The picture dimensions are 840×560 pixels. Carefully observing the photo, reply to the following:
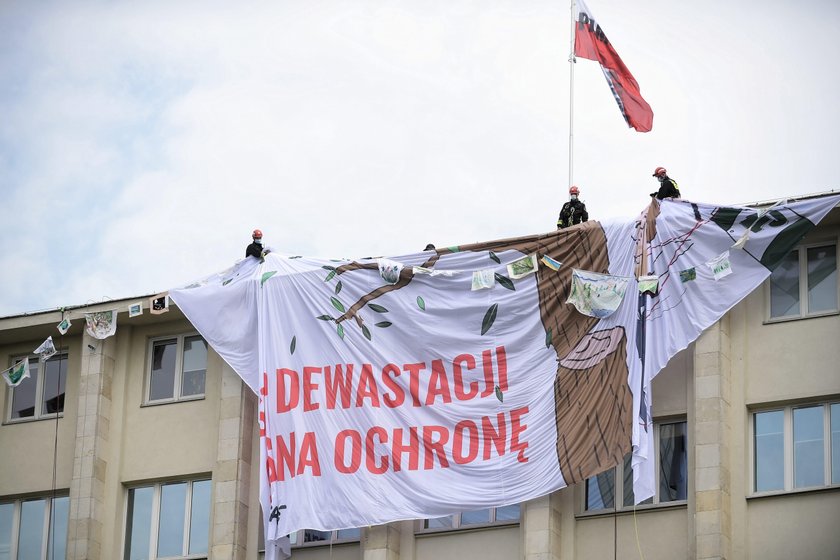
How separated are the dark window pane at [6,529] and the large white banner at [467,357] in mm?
6575

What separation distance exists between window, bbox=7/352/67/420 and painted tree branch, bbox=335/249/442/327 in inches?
309

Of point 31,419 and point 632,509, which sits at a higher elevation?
point 31,419

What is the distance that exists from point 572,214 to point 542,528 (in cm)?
696

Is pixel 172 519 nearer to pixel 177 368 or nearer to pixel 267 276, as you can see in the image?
pixel 177 368

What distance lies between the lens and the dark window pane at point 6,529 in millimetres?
46816

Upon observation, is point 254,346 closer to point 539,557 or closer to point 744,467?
point 539,557

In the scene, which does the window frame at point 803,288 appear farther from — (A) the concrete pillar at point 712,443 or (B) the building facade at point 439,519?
(A) the concrete pillar at point 712,443

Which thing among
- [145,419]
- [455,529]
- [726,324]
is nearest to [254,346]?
[145,419]

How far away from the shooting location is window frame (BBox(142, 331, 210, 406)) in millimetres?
46094

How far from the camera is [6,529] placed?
47.1 meters

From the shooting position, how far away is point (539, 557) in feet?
131

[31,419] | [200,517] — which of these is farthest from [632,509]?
[31,419]

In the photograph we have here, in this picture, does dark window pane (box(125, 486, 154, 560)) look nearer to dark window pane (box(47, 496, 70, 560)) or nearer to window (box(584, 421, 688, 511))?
dark window pane (box(47, 496, 70, 560))

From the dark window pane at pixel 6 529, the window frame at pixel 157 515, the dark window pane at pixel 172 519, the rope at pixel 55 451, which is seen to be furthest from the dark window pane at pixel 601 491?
the dark window pane at pixel 6 529
